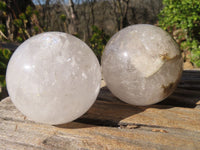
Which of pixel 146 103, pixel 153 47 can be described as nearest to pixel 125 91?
pixel 146 103

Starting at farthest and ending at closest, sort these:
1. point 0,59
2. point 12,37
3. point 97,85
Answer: point 12,37 < point 0,59 < point 97,85

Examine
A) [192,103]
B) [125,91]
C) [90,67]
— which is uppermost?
[90,67]

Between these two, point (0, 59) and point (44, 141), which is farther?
point (0, 59)

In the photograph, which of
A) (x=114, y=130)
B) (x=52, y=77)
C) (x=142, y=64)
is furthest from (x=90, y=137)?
(x=142, y=64)

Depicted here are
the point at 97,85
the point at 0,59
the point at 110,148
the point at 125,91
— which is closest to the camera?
the point at 110,148

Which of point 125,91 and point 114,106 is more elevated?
point 125,91

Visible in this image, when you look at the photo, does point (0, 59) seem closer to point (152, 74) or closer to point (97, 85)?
point (97, 85)

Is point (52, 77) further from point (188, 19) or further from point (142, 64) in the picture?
point (188, 19)

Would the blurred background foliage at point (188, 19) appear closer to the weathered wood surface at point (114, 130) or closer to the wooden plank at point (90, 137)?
the weathered wood surface at point (114, 130)
